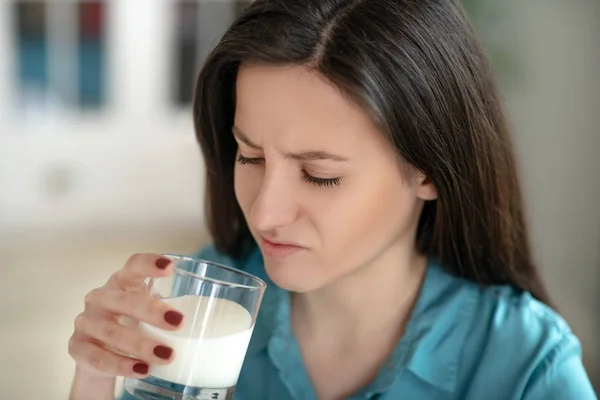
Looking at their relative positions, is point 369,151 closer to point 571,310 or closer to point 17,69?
point 571,310

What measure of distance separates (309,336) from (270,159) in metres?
0.41

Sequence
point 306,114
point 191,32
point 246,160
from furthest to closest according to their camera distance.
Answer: point 191,32 → point 246,160 → point 306,114

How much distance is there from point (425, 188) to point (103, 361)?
0.57 meters

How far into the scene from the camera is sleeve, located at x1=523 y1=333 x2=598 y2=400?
119cm

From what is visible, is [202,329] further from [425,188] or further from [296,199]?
[425,188]

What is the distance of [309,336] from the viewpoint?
4.68ft

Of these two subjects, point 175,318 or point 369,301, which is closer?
point 175,318

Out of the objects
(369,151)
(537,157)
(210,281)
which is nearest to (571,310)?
(537,157)

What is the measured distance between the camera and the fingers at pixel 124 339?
1.01 metres

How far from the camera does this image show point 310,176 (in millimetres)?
1167

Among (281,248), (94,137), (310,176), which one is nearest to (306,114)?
(310,176)

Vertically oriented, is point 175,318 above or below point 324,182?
below

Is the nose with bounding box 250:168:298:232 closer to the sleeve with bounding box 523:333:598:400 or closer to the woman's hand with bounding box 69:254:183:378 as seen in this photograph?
the woman's hand with bounding box 69:254:183:378

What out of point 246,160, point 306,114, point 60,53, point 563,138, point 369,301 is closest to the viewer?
point 306,114
